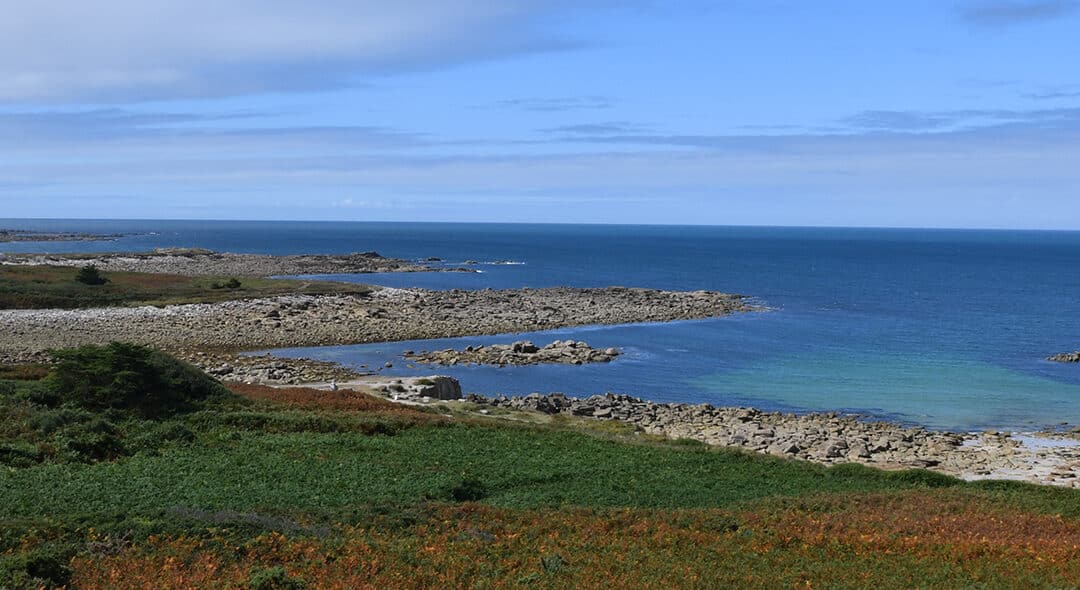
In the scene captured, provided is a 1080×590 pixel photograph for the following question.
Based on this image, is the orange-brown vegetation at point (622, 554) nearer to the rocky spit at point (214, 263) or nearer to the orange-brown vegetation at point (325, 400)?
the orange-brown vegetation at point (325, 400)

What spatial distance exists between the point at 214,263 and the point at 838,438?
127151mm

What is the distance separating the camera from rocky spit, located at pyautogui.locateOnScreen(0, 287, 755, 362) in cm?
6831

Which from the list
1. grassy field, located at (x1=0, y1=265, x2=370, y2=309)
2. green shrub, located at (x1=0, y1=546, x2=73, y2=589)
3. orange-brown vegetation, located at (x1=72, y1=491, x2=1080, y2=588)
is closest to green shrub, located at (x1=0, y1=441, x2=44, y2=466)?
orange-brown vegetation, located at (x1=72, y1=491, x2=1080, y2=588)

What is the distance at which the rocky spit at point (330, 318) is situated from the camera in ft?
224

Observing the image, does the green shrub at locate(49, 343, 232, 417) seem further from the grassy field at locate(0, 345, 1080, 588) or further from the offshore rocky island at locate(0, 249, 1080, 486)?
the offshore rocky island at locate(0, 249, 1080, 486)

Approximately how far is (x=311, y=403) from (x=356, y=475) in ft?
44.9

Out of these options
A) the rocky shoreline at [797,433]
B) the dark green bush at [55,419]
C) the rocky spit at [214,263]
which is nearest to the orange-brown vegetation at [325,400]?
the rocky shoreline at [797,433]

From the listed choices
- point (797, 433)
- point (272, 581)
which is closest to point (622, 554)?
point (272, 581)

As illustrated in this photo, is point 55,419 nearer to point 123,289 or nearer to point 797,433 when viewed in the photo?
point 797,433

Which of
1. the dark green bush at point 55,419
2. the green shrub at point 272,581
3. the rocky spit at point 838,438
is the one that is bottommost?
the rocky spit at point 838,438

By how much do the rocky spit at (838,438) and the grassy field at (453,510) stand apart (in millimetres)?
6437

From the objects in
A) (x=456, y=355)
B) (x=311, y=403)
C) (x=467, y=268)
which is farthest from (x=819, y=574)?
(x=467, y=268)

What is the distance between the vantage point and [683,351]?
238 feet

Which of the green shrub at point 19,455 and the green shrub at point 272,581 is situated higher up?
the green shrub at point 272,581
